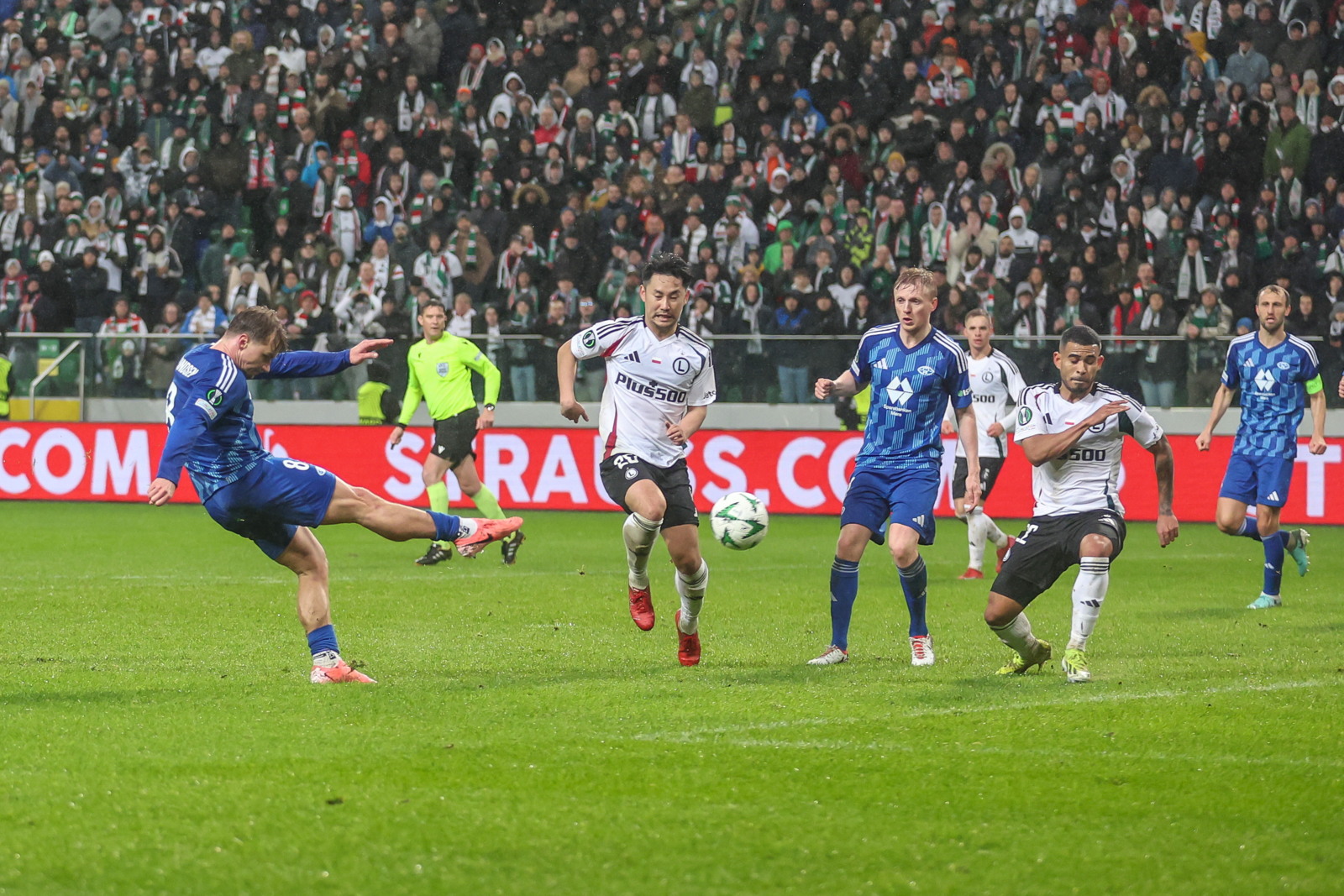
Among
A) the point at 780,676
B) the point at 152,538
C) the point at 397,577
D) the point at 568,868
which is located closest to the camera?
the point at 568,868

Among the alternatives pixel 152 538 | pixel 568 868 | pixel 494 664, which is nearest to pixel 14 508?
pixel 152 538

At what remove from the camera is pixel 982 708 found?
282 inches

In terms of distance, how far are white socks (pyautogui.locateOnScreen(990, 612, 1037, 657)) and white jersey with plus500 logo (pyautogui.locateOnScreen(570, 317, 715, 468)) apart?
74.7 inches

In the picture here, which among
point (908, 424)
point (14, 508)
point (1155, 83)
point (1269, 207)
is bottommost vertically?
point (14, 508)

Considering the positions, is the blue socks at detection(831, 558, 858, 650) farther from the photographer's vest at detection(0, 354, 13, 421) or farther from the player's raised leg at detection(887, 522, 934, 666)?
the photographer's vest at detection(0, 354, 13, 421)

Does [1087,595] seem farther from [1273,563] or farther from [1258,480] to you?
[1258,480]

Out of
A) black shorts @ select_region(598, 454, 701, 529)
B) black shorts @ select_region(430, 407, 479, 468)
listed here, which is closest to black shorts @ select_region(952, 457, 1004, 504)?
black shorts @ select_region(430, 407, 479, 468)

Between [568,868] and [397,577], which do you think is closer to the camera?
[568,868]

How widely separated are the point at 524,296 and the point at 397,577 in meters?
8.81

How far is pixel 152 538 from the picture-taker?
16.3m

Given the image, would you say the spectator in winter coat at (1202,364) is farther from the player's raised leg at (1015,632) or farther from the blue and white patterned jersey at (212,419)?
the blue and white patterned jersey at (212,419)

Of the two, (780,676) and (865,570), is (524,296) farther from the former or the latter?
(780,676)

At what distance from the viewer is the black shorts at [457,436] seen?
48.6 ft

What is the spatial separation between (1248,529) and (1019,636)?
471 centimetres
